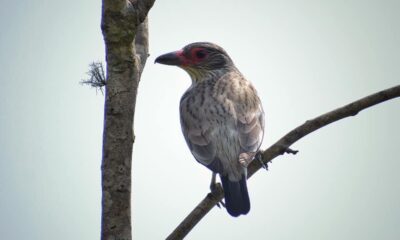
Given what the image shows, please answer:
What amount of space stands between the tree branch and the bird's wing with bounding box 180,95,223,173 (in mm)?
479

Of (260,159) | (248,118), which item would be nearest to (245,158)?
(260,159)

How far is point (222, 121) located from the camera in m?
5.35

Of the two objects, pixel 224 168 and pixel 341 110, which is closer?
pixel 341 110

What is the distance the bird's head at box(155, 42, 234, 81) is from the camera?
702 centimetres

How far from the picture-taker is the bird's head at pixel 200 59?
23.0 feet

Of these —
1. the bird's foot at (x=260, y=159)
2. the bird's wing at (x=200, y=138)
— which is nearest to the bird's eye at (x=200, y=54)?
the bird's wing at (x=200, y=138)

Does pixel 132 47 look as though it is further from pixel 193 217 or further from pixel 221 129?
pixel 221 129

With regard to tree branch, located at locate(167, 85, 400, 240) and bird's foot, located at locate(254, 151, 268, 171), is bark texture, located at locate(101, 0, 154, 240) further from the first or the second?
bird's foot, located at locate(254, 151, 268, 171)

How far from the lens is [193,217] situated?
13.1 feet

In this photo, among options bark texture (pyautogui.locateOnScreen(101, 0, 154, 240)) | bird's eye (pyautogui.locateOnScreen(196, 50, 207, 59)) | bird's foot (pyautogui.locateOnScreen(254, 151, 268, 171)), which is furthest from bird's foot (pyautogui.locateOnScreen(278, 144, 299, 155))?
bird's eye (pyautogui.locateOnScreen(196, 50, 207, 59))

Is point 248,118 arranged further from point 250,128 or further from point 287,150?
point 287,150

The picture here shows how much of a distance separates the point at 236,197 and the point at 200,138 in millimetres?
917

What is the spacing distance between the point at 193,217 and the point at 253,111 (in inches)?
78.9

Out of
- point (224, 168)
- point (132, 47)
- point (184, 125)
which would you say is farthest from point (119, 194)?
point (184, 125)
